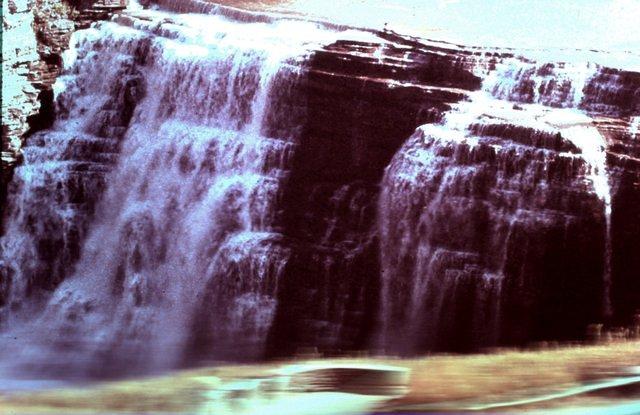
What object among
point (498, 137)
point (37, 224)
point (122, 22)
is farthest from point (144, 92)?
point (498, 137)

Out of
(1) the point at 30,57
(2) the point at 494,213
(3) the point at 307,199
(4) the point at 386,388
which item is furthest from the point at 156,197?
(2) the point at 494,213

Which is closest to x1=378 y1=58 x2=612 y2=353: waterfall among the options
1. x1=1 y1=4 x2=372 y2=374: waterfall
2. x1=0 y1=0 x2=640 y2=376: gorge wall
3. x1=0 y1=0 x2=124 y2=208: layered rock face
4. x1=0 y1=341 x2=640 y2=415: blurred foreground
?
x1=0 y1=0 x2=640 y2=376: gorge wall

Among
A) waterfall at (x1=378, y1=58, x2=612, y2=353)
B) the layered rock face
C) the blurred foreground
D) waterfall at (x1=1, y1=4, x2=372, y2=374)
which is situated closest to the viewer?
the blurred foreground

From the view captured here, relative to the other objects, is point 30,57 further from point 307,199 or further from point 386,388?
point 386,388

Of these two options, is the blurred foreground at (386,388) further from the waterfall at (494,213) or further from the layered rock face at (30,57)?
the layered rock face at (30,57)

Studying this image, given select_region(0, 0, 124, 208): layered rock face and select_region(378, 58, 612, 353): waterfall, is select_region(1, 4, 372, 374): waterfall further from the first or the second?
select_region(378, 58, 612, 353): waterfall

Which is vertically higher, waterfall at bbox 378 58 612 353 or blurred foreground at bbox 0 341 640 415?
waterfall at bbox 378 58 612 353

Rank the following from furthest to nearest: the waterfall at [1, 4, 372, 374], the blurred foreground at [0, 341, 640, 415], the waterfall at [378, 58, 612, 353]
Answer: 1. the waterfall at [1, 4, 372, 374]
2. the waterfall at [378, 58, 612, 353]
3. the blurred foreground at [0, 341, 640, 415]

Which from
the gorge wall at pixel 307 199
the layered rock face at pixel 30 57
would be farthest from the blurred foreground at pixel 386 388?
the layered rock face at pixel 30 57
